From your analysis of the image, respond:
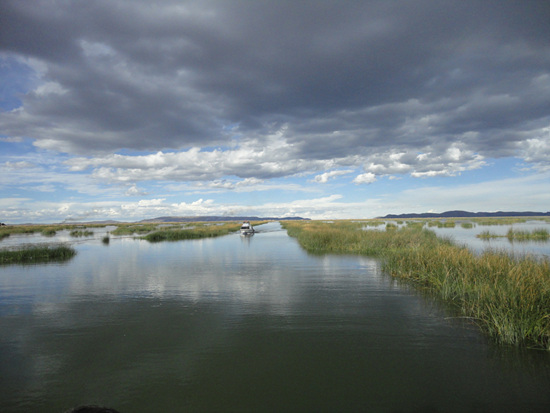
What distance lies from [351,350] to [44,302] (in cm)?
1396

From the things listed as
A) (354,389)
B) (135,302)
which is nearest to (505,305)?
(354,389)

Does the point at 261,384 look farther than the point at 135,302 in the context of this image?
No

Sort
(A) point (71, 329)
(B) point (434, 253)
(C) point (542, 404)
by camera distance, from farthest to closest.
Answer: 1. (B) point (434, 253)
2. (A) point (71, 329)
3. (C) point (542, 404)

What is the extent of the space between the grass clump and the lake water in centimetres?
1240

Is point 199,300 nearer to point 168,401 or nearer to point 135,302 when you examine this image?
point 135,302

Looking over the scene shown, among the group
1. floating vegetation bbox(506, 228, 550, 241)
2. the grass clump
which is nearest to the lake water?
the grass clump

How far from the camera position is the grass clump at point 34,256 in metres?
26.4

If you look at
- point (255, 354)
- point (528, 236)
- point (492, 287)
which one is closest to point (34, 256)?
point (255, 354)

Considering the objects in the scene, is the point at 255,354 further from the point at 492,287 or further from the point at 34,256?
the point at 34,256

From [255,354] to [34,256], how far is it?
28.9m

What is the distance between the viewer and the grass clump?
26.4m

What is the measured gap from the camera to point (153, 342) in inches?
373

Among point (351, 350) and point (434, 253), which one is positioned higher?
point (434, 253)

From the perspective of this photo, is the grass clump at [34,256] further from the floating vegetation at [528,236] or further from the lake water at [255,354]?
the floating vegetation at [528,236]
